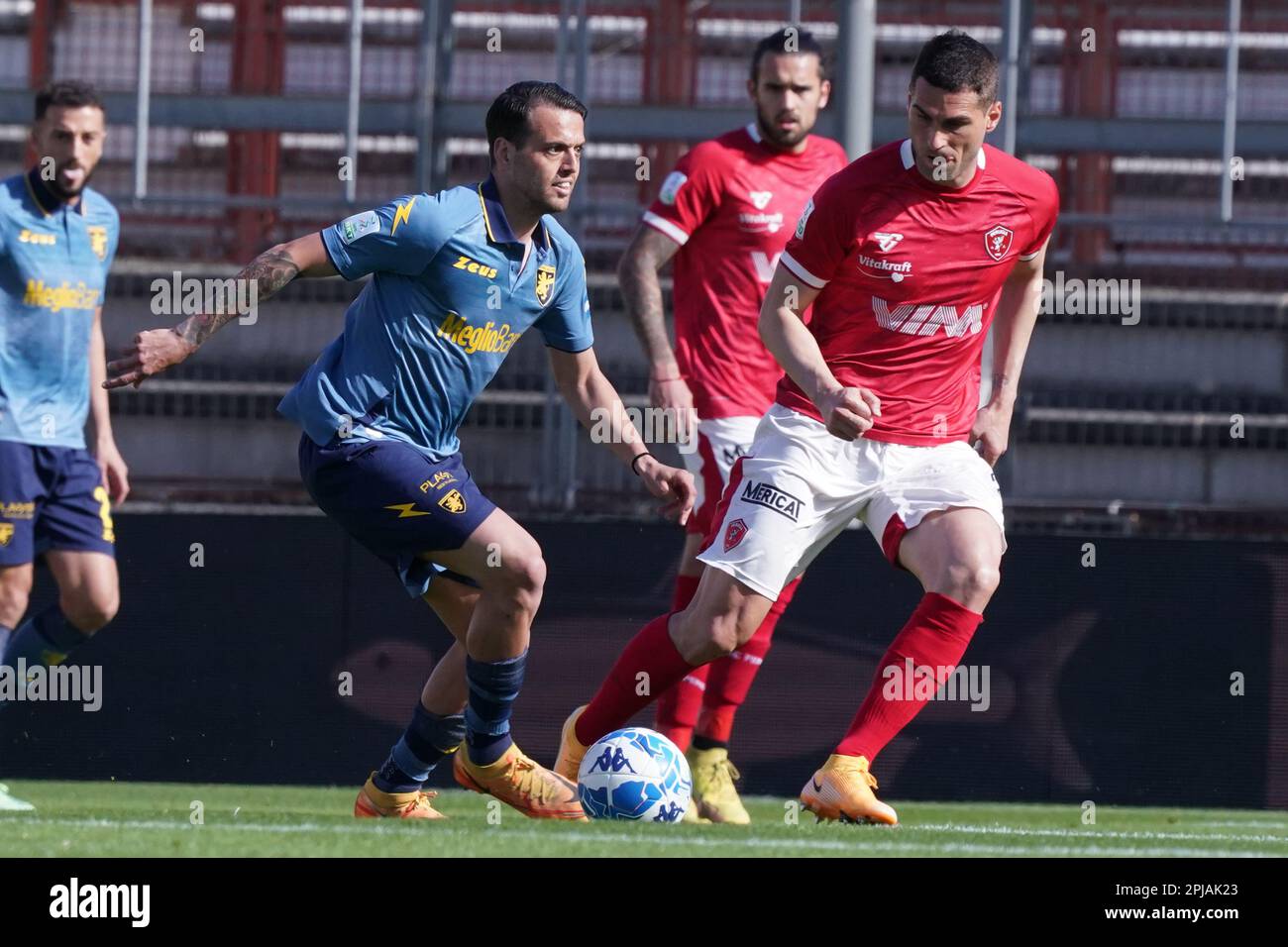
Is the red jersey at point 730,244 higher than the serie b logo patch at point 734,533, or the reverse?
the red jersey at point 730,244

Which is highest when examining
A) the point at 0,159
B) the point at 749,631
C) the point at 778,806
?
the point at 0,159

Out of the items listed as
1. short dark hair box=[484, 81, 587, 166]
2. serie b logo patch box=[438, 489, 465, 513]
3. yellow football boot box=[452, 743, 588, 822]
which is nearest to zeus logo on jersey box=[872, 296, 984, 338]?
short dark hair box=[484, 81, 587, 166]

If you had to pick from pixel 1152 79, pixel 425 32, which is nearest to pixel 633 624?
pixel 425 32

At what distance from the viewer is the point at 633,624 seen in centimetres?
764

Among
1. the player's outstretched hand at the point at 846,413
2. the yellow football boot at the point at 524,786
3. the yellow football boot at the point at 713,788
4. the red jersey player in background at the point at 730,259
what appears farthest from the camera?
the red jersey player in background at the point at 730,259

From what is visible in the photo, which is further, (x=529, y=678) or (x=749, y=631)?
(x=529, y=678)

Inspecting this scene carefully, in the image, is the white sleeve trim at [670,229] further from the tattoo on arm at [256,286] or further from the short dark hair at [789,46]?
the tattoo on arm at [256,286]

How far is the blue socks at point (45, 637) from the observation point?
21.6ft

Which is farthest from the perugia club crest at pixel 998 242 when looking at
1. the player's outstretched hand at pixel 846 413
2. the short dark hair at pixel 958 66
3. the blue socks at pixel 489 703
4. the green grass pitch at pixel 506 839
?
the blue socks at pixel 489 703

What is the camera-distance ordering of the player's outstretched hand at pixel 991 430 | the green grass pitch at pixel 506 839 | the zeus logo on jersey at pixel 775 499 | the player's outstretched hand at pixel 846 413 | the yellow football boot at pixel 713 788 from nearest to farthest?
the green grass pitch at pixel 506 839 < the player's outstretched hand at pixel 846 413 < the zeus logo on jersey at pixel 775 499 < the player's outstretched hand at pixel 991 430 < the yellow football boot at pixel 713 788

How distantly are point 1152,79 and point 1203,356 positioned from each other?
57.8 inches

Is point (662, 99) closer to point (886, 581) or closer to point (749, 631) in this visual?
point (886, 581)

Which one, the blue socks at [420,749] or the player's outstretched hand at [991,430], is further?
the player's outstretched hand at [991,430]

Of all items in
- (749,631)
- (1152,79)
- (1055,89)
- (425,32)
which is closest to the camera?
(749,631)
